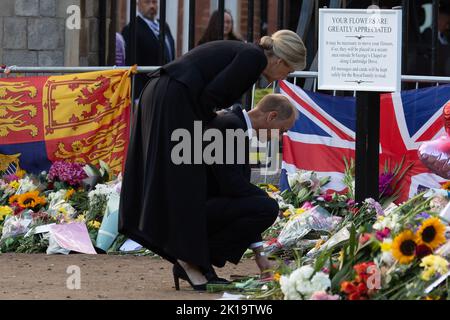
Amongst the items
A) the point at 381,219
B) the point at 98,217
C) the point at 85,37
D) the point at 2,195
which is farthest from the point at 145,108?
the point at 85,37

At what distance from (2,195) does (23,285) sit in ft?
9.02

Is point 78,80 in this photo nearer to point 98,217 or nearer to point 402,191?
point 98,217

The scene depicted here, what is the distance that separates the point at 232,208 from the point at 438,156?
1.44 meters

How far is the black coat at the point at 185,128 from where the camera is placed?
6594mm

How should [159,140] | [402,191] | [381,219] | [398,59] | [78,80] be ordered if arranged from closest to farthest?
[381,219], [159,140], [398,59], [402,191], [78,80]

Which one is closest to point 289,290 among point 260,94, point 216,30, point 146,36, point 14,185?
point 14,185

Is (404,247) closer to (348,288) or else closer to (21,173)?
(348,288)

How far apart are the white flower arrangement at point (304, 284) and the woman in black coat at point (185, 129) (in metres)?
1.20

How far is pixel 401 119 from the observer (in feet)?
31.5

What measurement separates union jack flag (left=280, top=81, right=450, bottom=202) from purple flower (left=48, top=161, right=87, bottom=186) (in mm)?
1546

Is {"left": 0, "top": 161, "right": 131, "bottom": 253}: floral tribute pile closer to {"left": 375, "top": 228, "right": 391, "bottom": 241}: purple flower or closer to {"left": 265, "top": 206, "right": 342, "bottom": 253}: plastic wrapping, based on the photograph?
{"left": 265, "top": 206, "right": 342, "bottom": 253}: plastic wrapping

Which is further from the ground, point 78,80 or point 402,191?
point 78,80

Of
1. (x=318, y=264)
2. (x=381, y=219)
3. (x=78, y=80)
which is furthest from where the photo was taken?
(x=78, y=80)

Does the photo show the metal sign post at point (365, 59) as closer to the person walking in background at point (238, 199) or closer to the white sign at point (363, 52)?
the white sign at point (363, 52)
